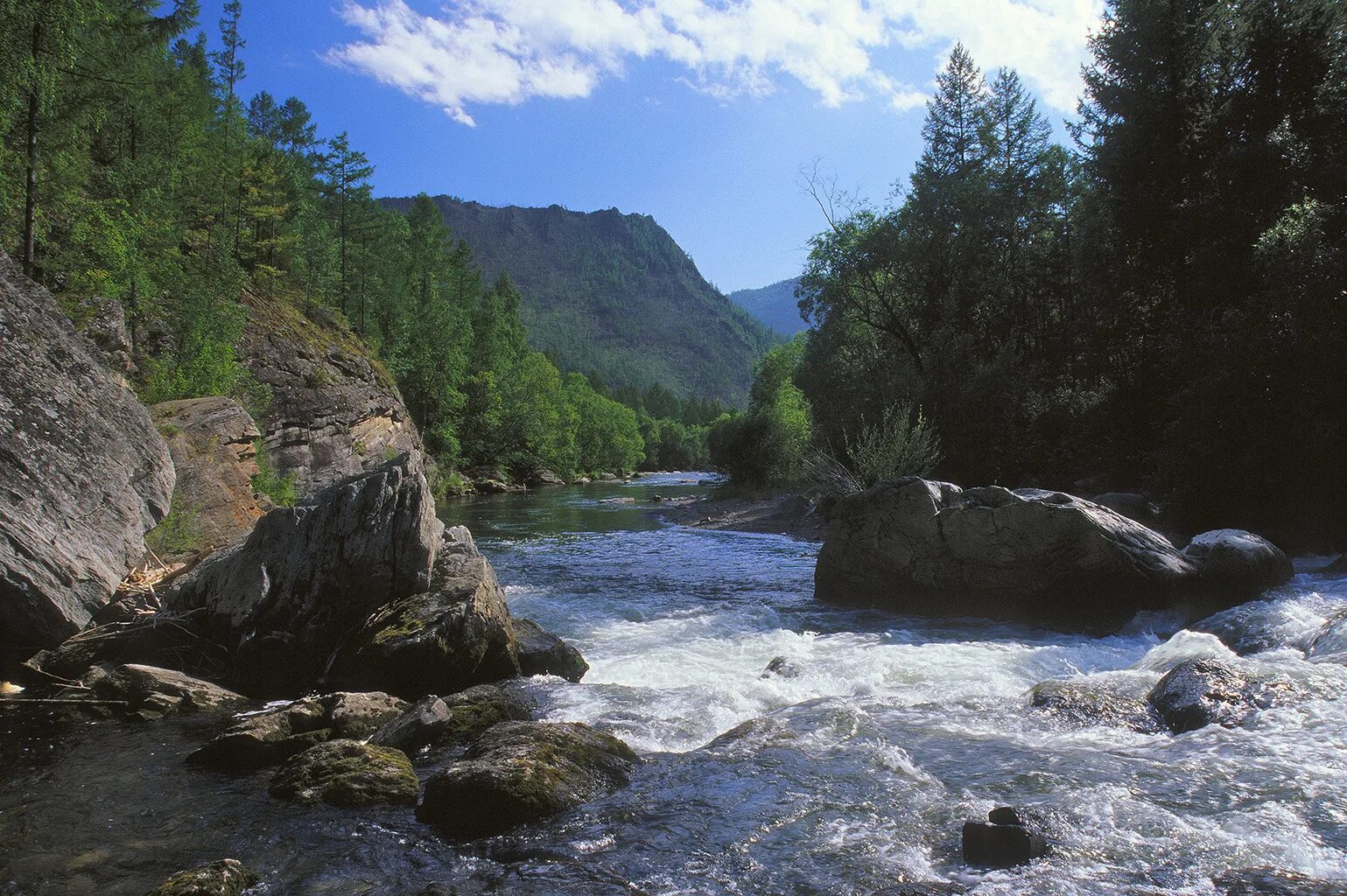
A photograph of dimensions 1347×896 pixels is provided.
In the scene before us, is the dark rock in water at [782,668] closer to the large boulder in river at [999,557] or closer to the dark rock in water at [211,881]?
the large boulder in river at [999,557]

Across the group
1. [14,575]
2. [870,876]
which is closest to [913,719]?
[870,876]

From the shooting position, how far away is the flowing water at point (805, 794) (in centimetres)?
469

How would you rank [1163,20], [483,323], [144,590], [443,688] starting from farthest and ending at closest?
[483,323] → [1163,20] → [144,590] → [443,688]

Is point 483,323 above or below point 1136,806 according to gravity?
above

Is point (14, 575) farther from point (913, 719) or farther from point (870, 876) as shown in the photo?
point (913, 719)

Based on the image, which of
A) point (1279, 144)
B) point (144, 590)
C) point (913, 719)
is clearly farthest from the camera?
point (1279, 144)

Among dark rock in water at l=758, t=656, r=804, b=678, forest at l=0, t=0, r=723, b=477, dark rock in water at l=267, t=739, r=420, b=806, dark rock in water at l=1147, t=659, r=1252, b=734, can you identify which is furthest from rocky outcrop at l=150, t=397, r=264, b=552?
dark rock in water at l=1147, t=659, r=1252, b=734

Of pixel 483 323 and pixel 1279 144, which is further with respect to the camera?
pixel 483 323

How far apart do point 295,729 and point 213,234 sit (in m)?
27.7

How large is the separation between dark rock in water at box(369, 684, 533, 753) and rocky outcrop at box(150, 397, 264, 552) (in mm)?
6857

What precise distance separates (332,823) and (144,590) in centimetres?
636

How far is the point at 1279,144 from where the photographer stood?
18.6m

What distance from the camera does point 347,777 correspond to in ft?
19.7

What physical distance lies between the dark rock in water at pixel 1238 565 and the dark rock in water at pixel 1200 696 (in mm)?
5321
